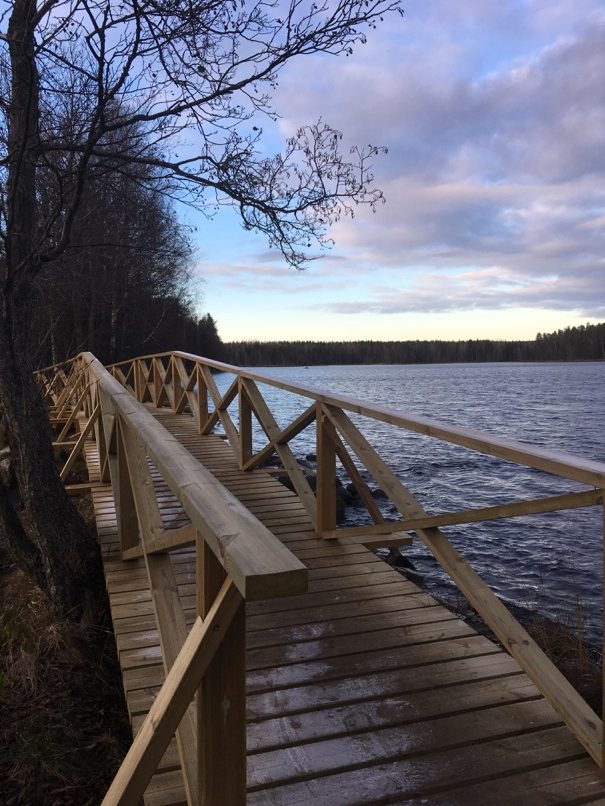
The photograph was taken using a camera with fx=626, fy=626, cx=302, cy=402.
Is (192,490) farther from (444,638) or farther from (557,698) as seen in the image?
(444,638)

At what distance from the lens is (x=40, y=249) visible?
13.4 feet

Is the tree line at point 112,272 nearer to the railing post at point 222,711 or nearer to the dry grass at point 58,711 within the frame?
the dry grass at point 58,711

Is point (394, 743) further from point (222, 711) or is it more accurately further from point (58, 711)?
point (58, 711)

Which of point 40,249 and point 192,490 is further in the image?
point 40,249

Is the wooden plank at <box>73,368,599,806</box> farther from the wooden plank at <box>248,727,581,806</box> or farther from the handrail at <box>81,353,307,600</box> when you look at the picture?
the handrail at <box>81,353,307,600</box>

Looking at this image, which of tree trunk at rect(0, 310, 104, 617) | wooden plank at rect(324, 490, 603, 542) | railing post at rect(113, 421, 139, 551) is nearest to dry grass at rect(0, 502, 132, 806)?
tree trunk at rect(0, 310, 104, 617)

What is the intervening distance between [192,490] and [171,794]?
3.50ft

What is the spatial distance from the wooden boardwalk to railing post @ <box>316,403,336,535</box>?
0.62m

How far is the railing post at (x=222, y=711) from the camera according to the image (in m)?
1.35

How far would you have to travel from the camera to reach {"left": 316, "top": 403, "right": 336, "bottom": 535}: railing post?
13.4 ft

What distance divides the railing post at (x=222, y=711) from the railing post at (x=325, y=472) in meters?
2.65

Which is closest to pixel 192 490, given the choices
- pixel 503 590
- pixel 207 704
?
pixel 207 704

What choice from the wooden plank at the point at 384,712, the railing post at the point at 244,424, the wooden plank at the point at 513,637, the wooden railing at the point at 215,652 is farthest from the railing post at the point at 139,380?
the wooden railing at the point at 215,652

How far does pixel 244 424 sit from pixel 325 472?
95.4 inches
